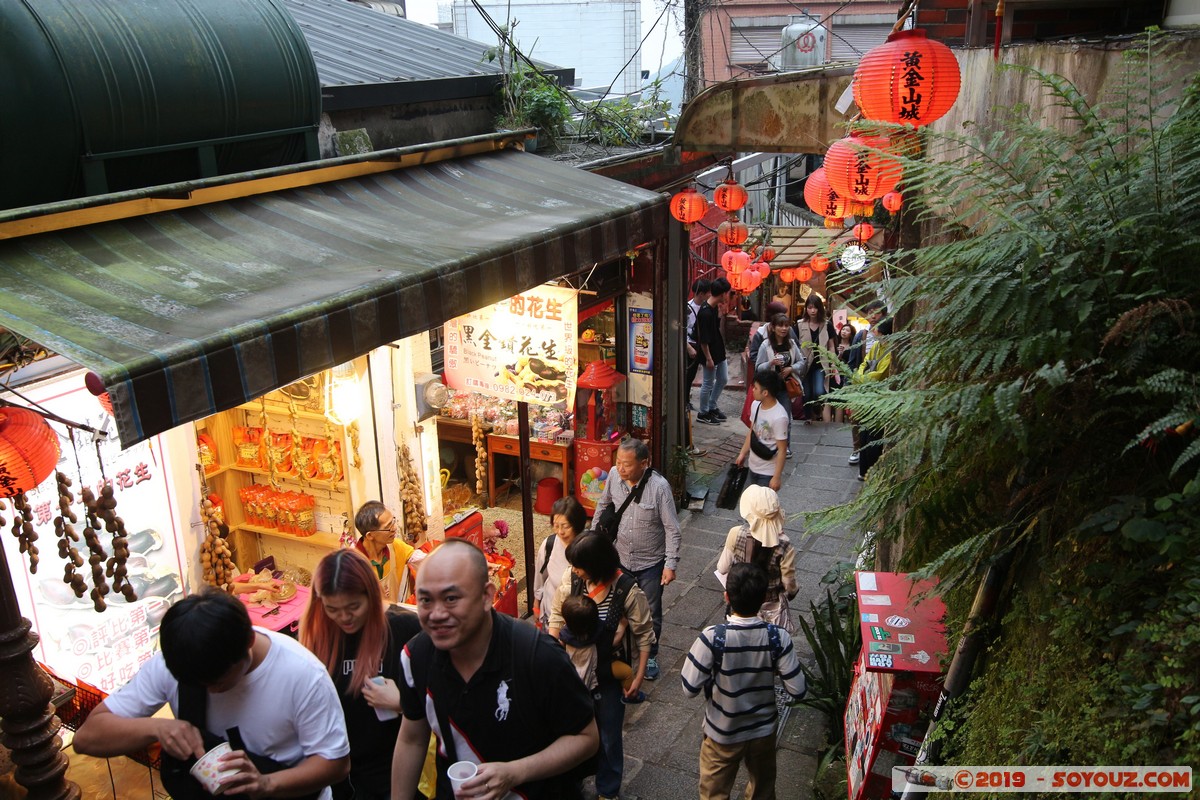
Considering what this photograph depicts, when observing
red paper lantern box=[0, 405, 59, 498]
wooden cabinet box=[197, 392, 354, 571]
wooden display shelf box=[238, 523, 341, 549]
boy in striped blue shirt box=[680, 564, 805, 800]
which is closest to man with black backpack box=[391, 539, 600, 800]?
boy in striped blue shirt box=[680, 564, 805, 800]

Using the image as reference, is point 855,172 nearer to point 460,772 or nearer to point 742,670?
point 742,670

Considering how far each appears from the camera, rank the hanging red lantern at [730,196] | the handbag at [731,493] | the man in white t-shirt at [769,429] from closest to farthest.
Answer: the man in white t-shirt at [769,429]
the handbag at [731,493]
the hanging red lantern at [730,196]

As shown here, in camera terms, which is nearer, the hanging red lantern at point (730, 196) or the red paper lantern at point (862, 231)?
the red paper lantern at point (862, 231)

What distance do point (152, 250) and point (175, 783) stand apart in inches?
116

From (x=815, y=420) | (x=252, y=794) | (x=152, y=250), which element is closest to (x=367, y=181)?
(x=152, y=250)

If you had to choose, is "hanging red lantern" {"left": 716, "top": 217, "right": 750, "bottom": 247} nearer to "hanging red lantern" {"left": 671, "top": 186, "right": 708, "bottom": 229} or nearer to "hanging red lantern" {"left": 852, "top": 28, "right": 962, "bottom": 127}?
"hanging red lantern" {"left": 671, "top": 186, "right": 708, "bottom": 229}

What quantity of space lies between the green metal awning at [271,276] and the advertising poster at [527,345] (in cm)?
89

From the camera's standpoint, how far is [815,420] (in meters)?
14.5

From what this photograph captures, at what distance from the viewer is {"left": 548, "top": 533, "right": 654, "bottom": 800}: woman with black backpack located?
17.5 ft

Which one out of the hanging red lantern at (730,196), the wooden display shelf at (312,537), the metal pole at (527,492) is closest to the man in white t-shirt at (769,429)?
the metal pole at (527,492)

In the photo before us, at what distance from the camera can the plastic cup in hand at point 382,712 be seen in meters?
3.93

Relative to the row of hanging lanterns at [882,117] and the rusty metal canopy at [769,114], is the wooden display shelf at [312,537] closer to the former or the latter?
the row of hanging lanterns at [882,117]

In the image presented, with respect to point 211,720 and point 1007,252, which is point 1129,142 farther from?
point 211,720

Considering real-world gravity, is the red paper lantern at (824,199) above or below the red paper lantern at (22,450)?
above
